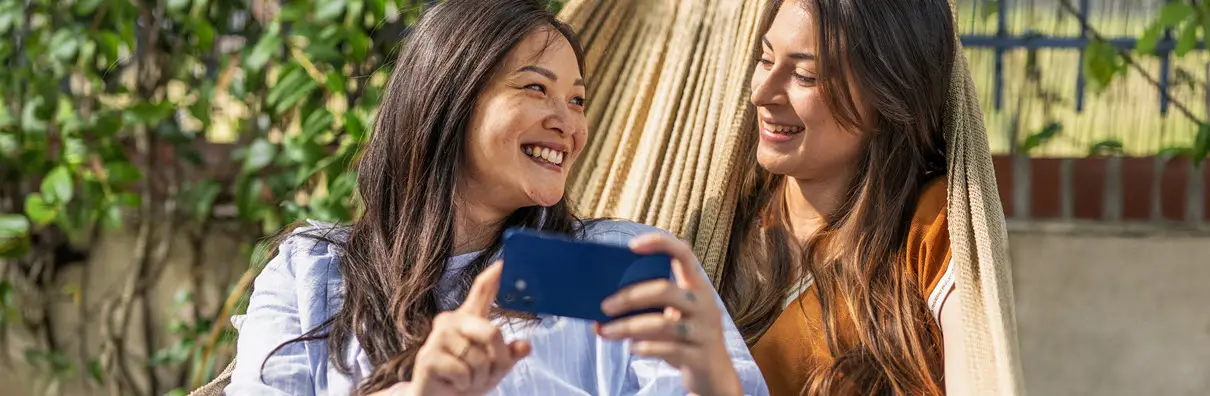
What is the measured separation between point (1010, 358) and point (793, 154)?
41 cm

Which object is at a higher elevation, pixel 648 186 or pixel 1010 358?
pixel 648 186

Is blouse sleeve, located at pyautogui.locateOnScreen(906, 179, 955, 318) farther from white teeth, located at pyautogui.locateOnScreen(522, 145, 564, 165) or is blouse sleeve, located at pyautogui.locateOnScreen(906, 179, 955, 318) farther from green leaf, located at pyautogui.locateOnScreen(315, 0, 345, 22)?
green leaf, located at pyautogui.locateOnScreen(315, 0, 345, 22)

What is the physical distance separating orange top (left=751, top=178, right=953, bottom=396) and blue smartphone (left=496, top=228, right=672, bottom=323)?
58 centimetres

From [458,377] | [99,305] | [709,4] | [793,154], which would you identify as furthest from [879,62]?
[99,305]

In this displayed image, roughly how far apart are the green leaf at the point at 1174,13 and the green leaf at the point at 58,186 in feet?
6.97

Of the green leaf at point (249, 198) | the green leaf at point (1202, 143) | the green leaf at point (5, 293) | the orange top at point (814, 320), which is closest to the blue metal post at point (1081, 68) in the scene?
the green leaf at point (1202, 143)

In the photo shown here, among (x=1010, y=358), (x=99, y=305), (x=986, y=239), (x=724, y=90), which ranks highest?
(x=724, y=90)

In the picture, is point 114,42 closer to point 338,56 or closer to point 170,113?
point 170,113

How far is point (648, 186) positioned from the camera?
180 cm

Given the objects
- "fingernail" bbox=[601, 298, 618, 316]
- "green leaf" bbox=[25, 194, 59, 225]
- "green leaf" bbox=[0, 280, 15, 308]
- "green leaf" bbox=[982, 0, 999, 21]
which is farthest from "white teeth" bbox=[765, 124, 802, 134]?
"green leaf" bbox=[0, 280, 15, 308]

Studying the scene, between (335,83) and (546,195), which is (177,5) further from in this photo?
(546,195)

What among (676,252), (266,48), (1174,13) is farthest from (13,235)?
(1174,13)

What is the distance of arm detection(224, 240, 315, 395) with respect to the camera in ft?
4.62

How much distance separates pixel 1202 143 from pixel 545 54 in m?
1.60
